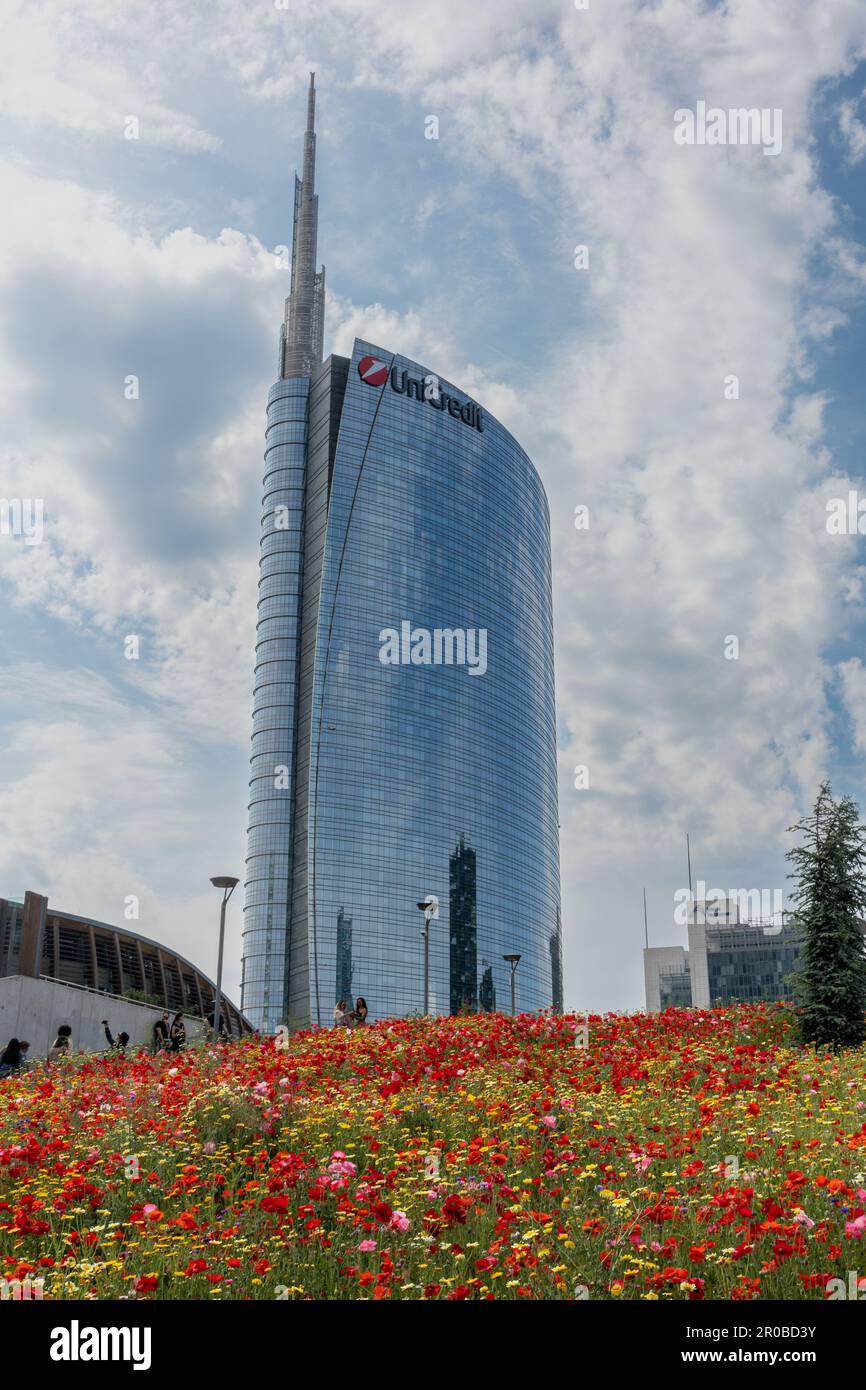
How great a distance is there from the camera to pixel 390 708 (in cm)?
14275

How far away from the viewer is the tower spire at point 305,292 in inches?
6708

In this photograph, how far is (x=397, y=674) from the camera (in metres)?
144

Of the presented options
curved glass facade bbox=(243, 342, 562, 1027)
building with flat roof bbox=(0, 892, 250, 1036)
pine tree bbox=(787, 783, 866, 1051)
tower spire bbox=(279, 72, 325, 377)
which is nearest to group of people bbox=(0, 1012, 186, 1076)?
pine tree bbox=(787, 783, 866, 1051)

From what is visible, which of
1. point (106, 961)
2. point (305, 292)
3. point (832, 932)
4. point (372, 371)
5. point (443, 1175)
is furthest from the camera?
point (305, 292)

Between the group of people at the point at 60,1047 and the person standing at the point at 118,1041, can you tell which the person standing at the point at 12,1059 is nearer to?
the group of people at the point at 60,1047

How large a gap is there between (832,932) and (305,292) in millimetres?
171526

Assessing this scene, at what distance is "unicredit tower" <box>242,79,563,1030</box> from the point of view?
138m

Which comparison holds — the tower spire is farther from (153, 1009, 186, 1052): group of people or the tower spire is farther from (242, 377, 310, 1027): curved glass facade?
(153, 1009, 186, 1052): group of people

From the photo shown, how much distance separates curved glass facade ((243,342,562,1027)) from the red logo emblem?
1.20 feet

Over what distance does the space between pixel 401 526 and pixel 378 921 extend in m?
49.6

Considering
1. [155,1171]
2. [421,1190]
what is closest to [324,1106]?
[155,1171]

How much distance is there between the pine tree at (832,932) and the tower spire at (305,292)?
154 meters

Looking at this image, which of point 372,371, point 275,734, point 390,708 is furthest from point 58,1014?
point 372,371

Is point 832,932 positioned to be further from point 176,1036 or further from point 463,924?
point 463,924
